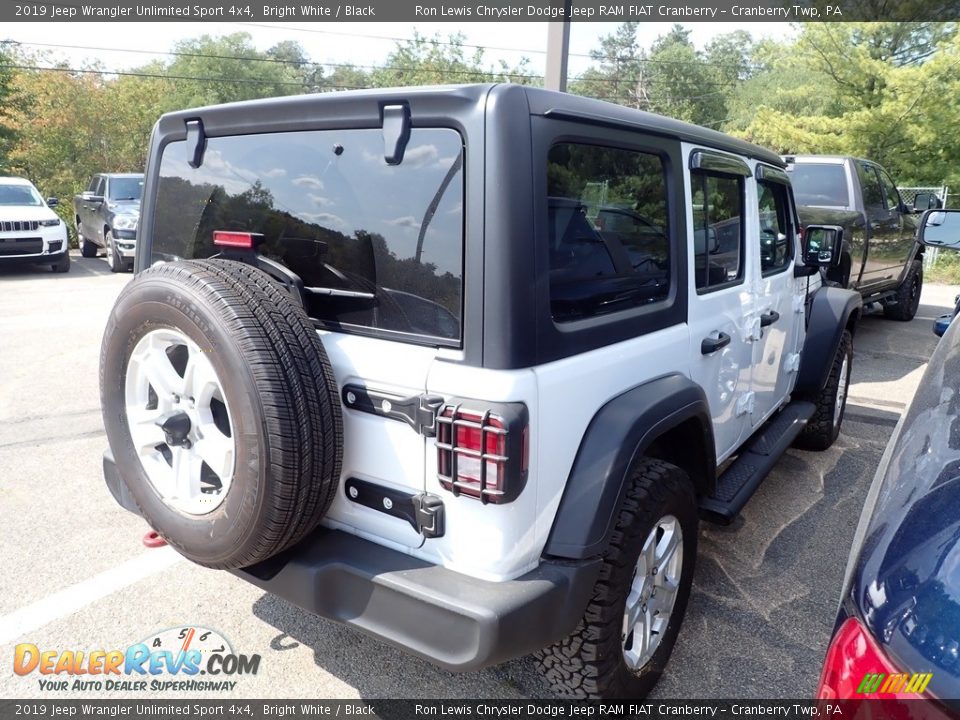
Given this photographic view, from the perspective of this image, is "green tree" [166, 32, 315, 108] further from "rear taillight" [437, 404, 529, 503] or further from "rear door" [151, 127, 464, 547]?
"rear taillight" [437, 404, 529, 503]

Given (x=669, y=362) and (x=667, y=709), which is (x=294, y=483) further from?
(x=667, y=709)

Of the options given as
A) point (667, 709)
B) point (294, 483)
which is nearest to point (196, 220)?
point (294, 483)

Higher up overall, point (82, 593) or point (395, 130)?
point (395, 130)

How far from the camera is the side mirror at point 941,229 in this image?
129 inches

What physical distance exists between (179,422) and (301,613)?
1.17 meters

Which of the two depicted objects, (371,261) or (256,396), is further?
(371,261)

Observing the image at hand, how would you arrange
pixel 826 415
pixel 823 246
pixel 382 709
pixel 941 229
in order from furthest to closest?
1. pixel 826 415
2. pixel 823 246
3. pixel 941 229
4. pixel 382 709

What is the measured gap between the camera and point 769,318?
3.48m

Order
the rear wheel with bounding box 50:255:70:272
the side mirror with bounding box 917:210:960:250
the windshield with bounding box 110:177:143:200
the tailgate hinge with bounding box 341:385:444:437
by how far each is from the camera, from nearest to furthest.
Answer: the tailgate hinge with bounding box 341:385:444:437 < the side mirror with bounding box 917:210:960:250 < the rear wheel with bounding box 50:255:70:272 < the windshield with bounding box 110:177:143:200

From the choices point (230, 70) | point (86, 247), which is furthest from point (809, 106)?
point (230, 70)

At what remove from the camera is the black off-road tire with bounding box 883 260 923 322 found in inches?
379

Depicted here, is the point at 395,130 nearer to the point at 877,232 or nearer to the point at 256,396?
the point at 256,396

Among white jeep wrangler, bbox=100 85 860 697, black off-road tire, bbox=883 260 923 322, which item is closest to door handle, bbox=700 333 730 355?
white jeep wrangler, bbox=100 85 860 697

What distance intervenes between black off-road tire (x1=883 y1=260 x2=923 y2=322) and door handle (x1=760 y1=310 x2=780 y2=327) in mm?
7068
